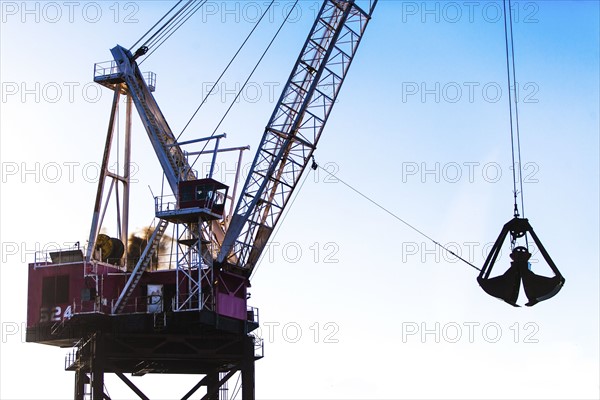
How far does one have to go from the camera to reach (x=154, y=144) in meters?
92.6

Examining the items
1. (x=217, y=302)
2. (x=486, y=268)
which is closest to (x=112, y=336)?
(x=217, y=302)

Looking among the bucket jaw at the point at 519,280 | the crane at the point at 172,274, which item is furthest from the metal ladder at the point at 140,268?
the bucket jaw at the point at 519,280

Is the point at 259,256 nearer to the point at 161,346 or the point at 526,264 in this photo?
the point at 161,346

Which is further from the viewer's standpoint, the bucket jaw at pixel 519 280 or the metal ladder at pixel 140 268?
the metal ladder at pixel 140 268

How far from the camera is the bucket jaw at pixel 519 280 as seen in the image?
50.8 m

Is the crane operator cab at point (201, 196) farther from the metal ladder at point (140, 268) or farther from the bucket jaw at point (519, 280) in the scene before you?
the bucket jaw at point (519, 280)

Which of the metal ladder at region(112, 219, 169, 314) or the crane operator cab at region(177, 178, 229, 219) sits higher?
the crane operator cab at region(177, 178, 229, 219)

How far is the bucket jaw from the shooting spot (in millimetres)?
50812

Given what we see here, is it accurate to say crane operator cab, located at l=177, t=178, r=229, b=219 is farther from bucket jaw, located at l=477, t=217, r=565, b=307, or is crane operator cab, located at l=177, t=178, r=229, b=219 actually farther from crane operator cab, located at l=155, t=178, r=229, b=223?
bucket jaw, located at l=477, t=217, r=565, b=307

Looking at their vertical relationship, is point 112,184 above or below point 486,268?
above

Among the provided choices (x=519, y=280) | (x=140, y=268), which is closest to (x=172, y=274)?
(x=140, y=268)

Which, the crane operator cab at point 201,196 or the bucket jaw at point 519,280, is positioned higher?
the crane operator cab at point 201,196

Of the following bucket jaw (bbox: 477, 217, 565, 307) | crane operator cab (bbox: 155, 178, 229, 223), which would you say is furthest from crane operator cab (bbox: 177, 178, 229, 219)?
bucket jaw (bbox: 477, 217, 565, 307)

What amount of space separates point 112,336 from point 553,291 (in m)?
43.6
